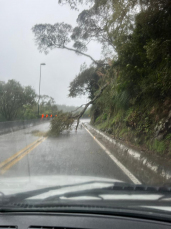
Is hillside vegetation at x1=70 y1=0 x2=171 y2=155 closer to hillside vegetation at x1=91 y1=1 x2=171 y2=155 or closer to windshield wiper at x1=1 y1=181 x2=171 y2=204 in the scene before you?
hillside vegetation at x1=91 y1=1 x2=171 y2=155

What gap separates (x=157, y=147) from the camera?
350 inches

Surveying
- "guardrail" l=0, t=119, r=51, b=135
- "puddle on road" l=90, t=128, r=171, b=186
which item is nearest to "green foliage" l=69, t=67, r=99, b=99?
"guardrail" l=0, t=119, r=51, b=135

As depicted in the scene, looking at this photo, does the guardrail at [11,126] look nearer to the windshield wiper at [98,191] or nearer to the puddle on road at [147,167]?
the puddle on road at [147,167]

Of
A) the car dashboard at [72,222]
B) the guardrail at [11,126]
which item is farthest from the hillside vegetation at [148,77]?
the guardrail at [11,126]

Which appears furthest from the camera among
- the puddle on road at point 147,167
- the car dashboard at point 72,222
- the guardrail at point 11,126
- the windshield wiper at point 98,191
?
the guardrail at point 11,126

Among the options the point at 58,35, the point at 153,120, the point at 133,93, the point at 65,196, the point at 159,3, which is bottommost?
the point at 65,196

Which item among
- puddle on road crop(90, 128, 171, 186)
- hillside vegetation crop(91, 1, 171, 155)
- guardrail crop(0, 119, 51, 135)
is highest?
hillside vegetation crop(91, 1, 171, 155)

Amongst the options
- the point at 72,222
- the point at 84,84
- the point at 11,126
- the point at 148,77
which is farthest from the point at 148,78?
the point at 84,84

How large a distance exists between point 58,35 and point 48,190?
20.1 meters

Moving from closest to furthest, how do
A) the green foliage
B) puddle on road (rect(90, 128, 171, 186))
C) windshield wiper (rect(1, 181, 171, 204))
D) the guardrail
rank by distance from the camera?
windshield wiper (rect(1, 181, 171, 204)) < puddle on road (rect(90, 128, 171, 186)) < the guardrail < the green foliage

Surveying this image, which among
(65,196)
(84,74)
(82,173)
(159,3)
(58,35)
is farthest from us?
(84,74)

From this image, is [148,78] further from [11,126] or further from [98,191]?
[11,126]

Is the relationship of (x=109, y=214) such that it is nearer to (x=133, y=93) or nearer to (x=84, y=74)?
(x=133, y=93)

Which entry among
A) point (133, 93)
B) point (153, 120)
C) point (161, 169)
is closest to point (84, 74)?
point (133, 93)
